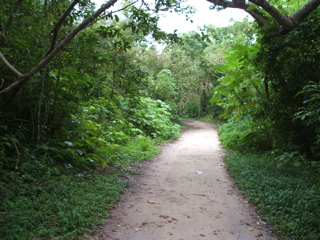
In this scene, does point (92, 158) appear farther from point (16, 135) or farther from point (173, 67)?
point (173, 67)

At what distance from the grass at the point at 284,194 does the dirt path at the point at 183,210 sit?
273mm

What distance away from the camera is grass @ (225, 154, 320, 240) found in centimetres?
403

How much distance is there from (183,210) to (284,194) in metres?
2.07

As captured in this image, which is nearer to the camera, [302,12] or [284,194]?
[284,194]

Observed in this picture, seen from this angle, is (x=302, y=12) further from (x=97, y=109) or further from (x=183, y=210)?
(x=97, y=109)

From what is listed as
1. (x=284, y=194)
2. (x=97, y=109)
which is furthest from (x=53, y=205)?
(x=97, y=109)

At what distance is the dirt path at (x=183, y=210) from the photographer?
13.2 feet

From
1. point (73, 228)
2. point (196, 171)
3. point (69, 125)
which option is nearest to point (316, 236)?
point (73, 228)

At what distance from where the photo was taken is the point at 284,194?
17.1 ft

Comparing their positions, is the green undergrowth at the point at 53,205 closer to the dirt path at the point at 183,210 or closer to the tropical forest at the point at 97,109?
the tropical forest at the point at 97,109

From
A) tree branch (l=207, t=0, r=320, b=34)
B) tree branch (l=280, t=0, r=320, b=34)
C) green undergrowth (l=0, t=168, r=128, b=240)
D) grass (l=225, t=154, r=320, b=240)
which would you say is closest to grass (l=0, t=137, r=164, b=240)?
green undergrowth (l=0, t=168, r=128, b=240)

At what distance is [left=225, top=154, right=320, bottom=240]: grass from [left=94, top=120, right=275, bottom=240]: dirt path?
273 millimetres

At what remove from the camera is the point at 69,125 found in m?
7.16

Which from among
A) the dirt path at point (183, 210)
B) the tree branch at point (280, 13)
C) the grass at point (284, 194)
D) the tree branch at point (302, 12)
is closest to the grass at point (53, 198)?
the dirt path at point (183, 210)
